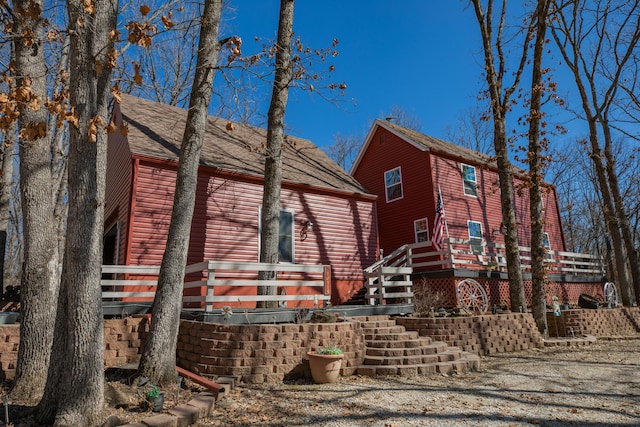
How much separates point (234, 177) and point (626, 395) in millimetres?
9986

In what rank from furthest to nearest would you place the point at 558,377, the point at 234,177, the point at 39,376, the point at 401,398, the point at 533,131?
the point at 533,131, the point at 234,177, the point at 558,377, the point at 401,398, the point at 39,376

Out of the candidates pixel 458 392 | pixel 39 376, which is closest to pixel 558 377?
pixel 458 392

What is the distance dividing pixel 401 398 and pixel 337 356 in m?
1.23

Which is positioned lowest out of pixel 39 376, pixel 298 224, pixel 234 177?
pixel 39 376

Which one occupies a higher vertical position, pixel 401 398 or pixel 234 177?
pixel 234 177

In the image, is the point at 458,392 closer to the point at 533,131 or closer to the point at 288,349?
the point at 288,349

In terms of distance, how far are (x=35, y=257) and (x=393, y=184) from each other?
1534 cm

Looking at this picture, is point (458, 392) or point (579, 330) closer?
point (458, 392)

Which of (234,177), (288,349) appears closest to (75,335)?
(288,349)

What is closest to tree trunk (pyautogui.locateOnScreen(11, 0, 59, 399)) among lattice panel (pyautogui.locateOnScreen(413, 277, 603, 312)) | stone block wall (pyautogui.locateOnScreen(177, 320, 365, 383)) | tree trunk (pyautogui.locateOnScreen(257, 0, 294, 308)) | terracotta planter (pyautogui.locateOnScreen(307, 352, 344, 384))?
stone block wall (pyautogui.locateOnScreen(177, 320, 365, 383))

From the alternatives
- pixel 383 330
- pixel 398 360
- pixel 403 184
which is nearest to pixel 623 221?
pixel 403 184

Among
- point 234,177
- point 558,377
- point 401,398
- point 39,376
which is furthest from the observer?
point 234,177

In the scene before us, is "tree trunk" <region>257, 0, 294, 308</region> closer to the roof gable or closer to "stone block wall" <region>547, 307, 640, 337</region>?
the roof gable

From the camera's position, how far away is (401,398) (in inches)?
228
